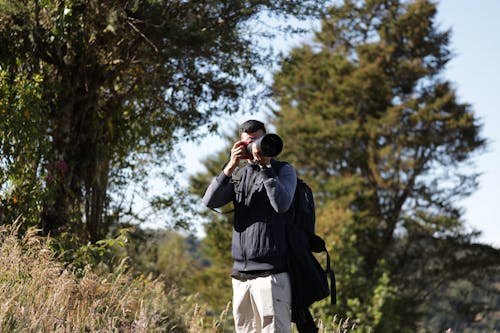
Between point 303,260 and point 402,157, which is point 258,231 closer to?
point 303,260

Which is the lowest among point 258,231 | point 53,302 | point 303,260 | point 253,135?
point 53,302

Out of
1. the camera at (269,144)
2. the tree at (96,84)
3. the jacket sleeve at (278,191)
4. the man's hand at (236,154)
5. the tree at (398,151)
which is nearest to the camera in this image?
the jacket sleeve at (278,191)

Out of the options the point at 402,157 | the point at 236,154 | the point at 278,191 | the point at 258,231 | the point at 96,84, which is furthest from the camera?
the point at 402,157

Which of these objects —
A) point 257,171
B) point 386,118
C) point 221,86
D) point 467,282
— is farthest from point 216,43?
point 467,282

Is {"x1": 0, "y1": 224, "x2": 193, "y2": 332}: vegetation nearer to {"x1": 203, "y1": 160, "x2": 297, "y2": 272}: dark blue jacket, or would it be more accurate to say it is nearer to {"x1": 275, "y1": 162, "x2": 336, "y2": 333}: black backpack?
{"x1": 203, "y1": 160, "x2": 297, "y2": 272}: dark blue jacket

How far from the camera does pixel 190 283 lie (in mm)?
30594

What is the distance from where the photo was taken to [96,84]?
9336mm

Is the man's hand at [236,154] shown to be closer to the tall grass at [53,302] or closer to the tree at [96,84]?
the tall grass at [53,302]

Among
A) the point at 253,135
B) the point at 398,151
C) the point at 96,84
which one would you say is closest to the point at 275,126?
the point at 398,151

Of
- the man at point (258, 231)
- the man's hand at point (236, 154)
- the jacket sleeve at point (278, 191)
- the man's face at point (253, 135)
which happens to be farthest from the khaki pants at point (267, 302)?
the man's face at point (253, 135)

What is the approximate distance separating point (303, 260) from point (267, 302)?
352 mm

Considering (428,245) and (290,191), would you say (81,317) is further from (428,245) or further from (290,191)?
(428,245)

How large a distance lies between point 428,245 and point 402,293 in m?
1.93

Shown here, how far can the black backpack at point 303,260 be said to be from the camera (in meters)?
4.52
